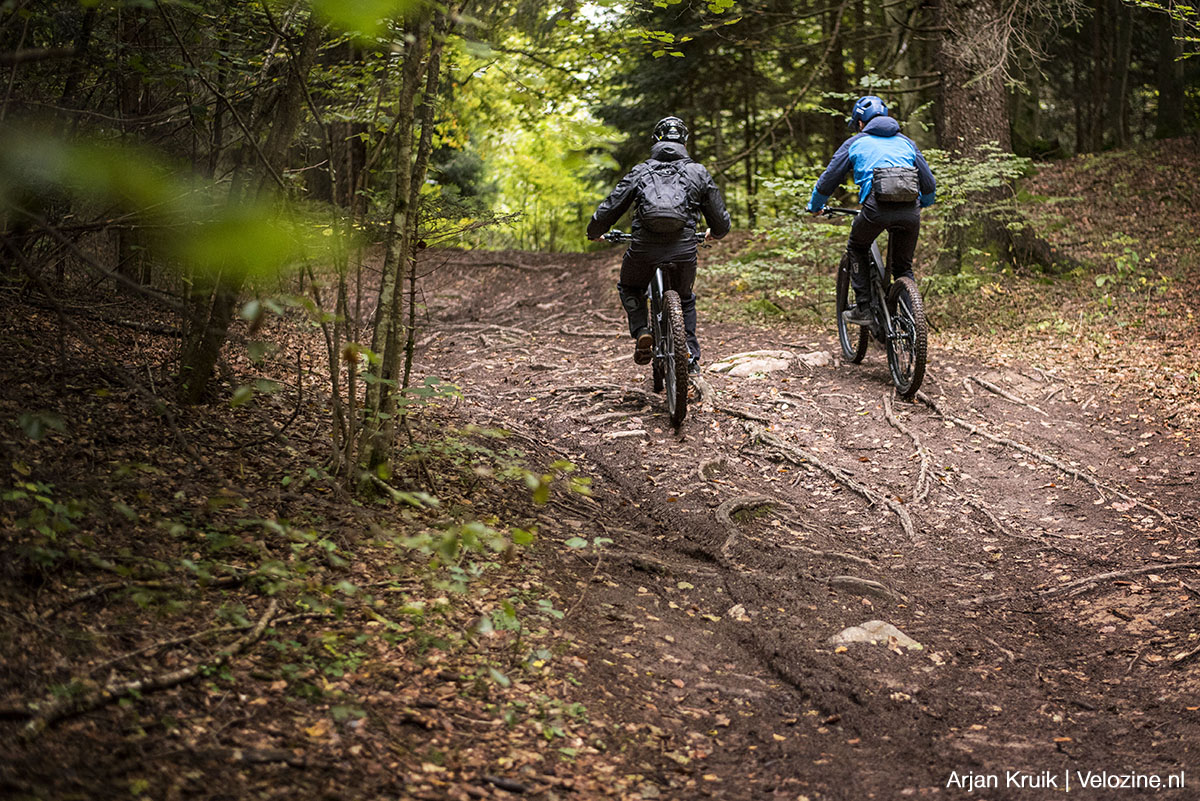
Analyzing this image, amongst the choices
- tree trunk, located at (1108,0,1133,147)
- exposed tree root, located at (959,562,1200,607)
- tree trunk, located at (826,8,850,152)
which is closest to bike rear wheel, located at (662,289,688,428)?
exposed tree root, located at (959,562,1200,607)

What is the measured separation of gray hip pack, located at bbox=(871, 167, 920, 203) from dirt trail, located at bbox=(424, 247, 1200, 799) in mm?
1684

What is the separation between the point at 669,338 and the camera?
662 centimetres

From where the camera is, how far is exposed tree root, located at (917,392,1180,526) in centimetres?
558

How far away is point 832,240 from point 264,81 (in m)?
8.21

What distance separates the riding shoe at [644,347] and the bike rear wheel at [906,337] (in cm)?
212

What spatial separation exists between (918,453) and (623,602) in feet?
10.4

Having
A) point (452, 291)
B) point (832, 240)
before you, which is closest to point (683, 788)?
point (832, 240)

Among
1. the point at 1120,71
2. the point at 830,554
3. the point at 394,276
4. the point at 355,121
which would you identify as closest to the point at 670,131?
the point at 355,121

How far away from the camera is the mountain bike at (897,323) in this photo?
23.4ft

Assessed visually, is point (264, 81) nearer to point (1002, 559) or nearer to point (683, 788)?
point (683, 788)

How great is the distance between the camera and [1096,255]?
39.8 feet

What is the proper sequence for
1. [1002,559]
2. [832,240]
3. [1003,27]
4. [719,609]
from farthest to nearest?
[832,240]
[1003,27]
[1002,559]
[719,609]

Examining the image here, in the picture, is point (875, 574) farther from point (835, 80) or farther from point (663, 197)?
point (835, 80)

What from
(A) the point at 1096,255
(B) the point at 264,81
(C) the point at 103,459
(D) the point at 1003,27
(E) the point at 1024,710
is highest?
(D) the point at 1003,27
